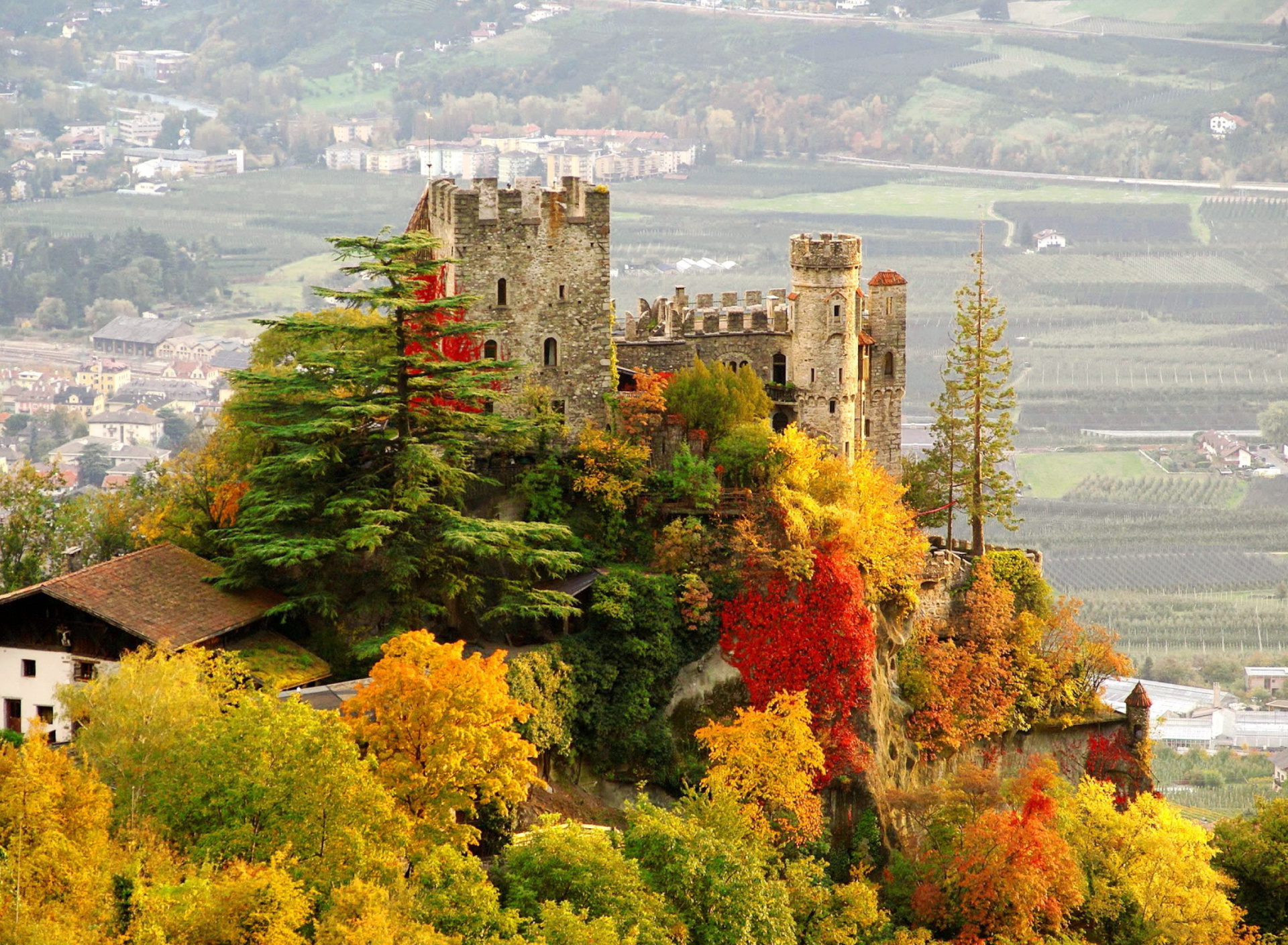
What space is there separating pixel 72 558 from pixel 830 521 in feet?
75.5

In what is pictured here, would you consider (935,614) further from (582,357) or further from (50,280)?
(50,280)

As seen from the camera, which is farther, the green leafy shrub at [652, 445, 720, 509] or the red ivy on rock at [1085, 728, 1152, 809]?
the red ivy on rock at [1085, 728, 1152, 809]

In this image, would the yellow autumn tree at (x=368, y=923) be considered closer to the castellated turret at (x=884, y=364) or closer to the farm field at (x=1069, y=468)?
the castellated turret at (x=884, y=364)

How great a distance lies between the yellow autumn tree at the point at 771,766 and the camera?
5328cm

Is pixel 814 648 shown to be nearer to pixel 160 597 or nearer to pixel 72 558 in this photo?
pixel 160 597

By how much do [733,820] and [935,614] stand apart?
668 inches

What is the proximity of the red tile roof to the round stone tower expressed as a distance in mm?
19741

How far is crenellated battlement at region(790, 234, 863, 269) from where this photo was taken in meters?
64.4

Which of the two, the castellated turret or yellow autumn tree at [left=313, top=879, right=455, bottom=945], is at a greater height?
the castellated turret

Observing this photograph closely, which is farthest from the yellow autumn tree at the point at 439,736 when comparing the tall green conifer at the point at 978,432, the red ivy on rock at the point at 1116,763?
the red ivy on rock at the point at 1116,763

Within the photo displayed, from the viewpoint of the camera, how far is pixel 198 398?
150 m

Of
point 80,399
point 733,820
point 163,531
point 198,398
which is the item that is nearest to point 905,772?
point 733,820

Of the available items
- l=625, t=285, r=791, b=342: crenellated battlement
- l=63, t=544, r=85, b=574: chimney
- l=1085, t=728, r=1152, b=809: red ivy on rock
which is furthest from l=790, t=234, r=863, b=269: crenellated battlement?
l=63, t=544, r=85, b=574: chimney

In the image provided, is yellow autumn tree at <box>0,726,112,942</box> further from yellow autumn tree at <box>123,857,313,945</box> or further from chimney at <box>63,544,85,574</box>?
chimney at <box>63,544,85,574</box>
